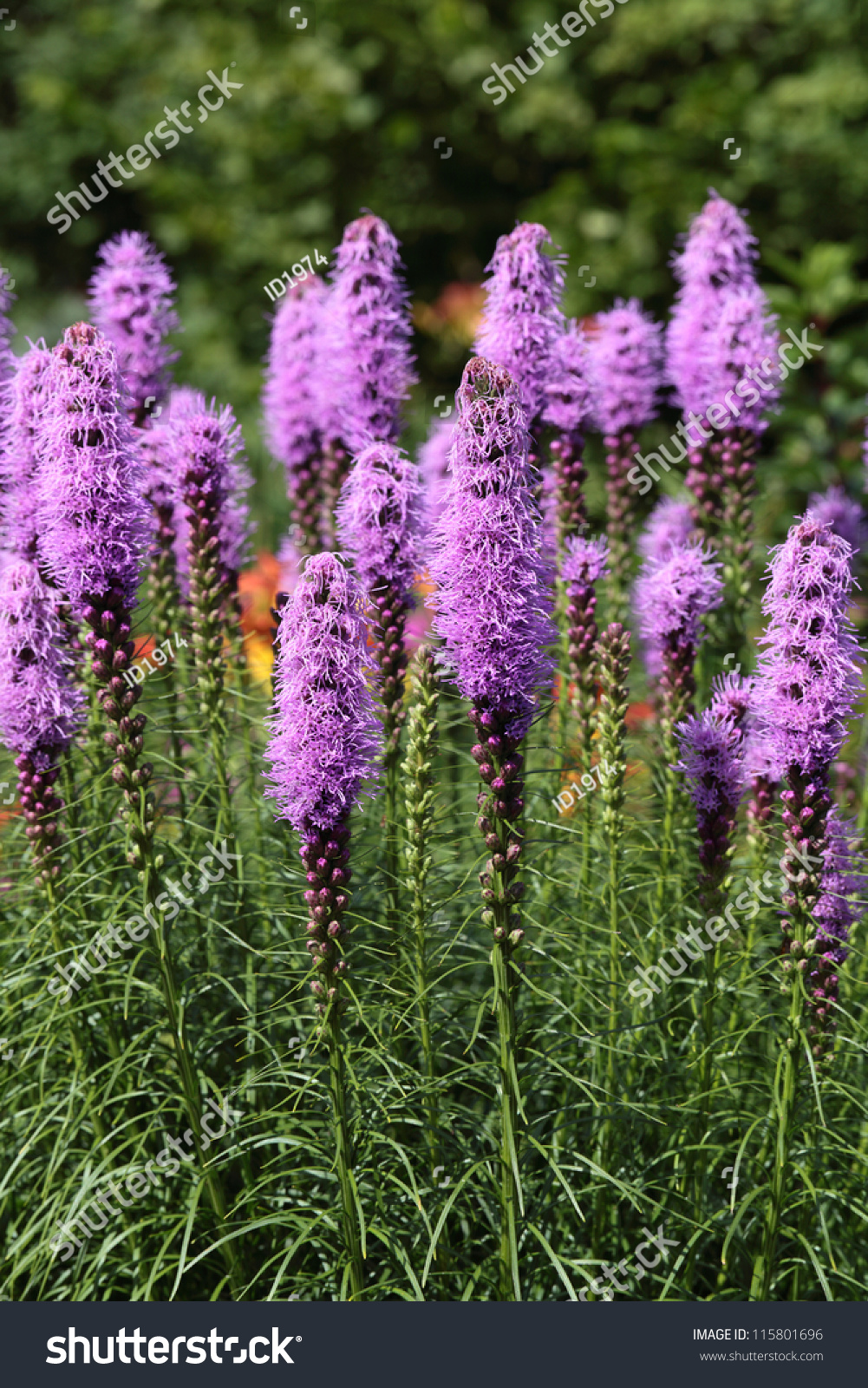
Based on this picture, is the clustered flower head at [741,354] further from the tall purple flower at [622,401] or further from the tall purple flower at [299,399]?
the tall purple flower at [299,399]

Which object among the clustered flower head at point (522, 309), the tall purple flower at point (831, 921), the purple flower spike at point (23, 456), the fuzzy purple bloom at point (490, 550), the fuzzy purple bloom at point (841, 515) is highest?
the fuzzy purple bloom at point (841, 515)

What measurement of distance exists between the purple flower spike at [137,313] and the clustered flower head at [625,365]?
1.80m

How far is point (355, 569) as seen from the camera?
404 centimetres

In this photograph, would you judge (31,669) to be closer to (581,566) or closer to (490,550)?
(490,550)

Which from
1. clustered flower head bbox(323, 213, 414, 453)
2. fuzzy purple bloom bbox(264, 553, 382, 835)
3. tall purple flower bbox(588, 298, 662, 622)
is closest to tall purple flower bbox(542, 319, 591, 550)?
tall purple flower bbox(588, 298, 662, 622)

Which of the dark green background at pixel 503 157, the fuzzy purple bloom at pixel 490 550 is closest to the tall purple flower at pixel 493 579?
the fuzzy purple bloom at pixel 490 550

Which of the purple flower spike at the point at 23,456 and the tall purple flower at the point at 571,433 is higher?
the tall purple flower at the point at 571,433

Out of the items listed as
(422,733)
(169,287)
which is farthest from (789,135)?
(422,733)

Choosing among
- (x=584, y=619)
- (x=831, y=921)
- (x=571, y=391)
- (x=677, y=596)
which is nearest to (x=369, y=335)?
(x=571, y=391)

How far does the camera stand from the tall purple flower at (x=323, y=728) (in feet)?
9.91

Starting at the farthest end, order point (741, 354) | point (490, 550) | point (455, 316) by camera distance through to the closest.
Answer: point (455, 316)
point (741, 354)
point (490, 550)

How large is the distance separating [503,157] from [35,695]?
8.68 m

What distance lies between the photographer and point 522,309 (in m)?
4.14

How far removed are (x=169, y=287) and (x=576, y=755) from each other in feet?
8.08
